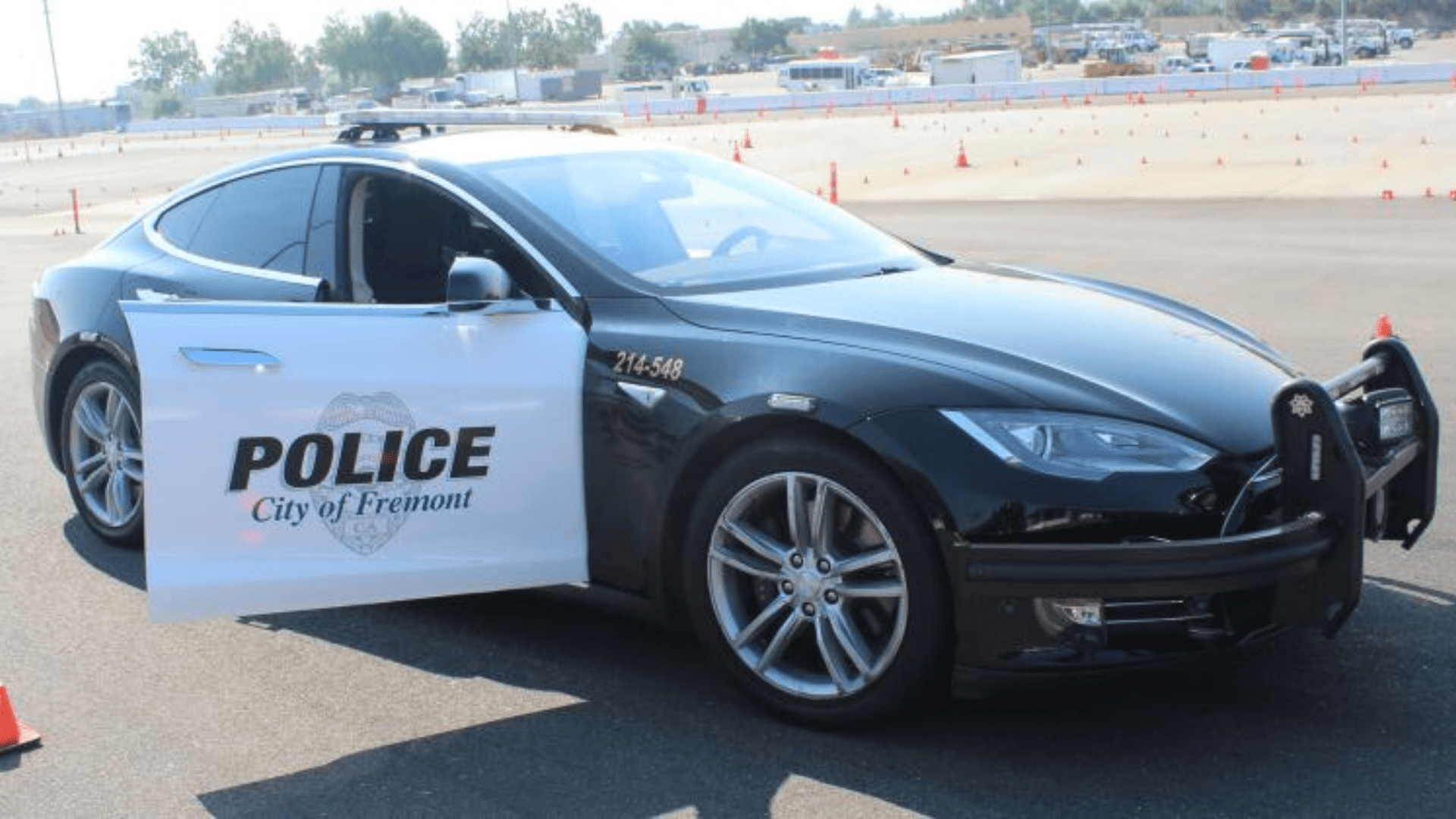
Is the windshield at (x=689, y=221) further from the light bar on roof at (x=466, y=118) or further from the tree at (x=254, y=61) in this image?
the tree at (x=254, y=61)

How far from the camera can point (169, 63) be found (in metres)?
184

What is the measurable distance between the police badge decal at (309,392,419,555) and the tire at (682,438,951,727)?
36.1 inches

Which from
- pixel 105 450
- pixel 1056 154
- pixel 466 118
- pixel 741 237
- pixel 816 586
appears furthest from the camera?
pixel 1056 154

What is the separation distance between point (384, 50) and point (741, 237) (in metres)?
157

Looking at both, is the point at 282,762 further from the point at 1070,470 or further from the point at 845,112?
the point at 845,112

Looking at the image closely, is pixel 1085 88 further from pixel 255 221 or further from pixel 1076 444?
pixel 1076 444

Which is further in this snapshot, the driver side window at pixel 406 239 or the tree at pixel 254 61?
the tree at pixel 254 61

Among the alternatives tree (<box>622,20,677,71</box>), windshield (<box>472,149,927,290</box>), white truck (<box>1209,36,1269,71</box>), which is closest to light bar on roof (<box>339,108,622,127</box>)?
windshield (<box>472,149,927,290</box>)

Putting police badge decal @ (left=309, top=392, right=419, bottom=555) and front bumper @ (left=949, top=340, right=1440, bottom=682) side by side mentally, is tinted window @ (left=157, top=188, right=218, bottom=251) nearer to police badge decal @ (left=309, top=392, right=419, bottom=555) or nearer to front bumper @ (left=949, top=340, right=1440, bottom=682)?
police badge decal @ (left=309, top=392, right=419, bottom=555)

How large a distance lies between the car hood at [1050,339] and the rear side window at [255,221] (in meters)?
1.76

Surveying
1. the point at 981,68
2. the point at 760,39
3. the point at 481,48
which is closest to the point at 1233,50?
the point at 981,68

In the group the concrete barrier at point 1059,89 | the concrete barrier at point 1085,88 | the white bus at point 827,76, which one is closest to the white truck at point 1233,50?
the white bus at point 827,76

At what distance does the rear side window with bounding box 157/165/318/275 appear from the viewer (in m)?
6.38

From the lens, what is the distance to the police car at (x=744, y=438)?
14.7 ft
